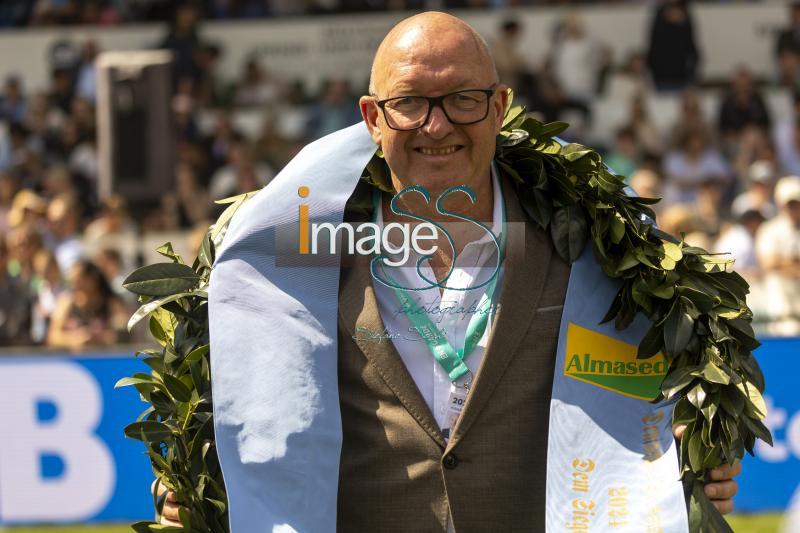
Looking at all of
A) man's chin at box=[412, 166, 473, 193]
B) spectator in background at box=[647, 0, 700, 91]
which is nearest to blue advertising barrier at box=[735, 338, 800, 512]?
man's chin at box=[412, 166, 473, 193]

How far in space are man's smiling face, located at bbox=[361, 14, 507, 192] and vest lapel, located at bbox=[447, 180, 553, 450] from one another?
0.21 metres

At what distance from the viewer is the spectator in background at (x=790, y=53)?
1516cm

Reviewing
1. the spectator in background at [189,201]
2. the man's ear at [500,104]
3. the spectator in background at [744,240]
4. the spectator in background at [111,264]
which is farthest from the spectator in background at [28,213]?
the man's ear at [500,104]

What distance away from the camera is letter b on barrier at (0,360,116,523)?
882cm

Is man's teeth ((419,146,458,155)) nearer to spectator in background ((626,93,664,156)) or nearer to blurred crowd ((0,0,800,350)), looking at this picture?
blurred crowd ((0,0,800,350))

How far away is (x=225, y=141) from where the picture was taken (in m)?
14.5

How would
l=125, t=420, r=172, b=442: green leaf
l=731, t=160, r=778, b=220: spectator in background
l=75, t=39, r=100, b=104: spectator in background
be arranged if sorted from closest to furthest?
l=125, t=420, r=172, b=442: green leaf → l=731, t=160, r=778, b=220: spectator in background → l=75, t=39, r=100, b=104: spectator in background

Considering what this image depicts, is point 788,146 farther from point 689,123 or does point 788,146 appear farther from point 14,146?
point 14,146

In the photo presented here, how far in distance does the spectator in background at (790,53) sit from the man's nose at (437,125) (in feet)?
40.0

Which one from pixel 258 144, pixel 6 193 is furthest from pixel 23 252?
pixel 258 144

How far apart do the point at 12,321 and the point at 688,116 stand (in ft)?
22.6

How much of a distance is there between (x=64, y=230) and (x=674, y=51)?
22.4ft

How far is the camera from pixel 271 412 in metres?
3.62

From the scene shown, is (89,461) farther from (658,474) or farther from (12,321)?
(658,474)
